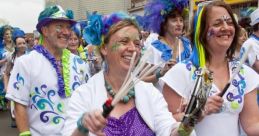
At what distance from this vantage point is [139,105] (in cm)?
229

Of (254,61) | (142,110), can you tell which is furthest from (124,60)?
(254,61)

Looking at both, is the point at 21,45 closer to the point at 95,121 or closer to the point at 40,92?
the point at 40,92

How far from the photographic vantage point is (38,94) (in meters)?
3.46

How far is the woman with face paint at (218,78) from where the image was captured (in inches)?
106

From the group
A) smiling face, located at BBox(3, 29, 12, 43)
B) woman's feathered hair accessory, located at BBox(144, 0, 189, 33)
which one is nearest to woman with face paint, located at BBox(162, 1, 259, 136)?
woman's feathered hair accessory, located at BBox(144, 0, 189, 33)

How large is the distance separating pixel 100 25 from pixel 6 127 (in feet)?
22.2

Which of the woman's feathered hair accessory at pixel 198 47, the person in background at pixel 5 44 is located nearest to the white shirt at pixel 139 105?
the woman's feathered hair accessory at pixel 198 47

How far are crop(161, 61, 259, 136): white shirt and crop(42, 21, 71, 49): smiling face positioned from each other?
3.94 feet

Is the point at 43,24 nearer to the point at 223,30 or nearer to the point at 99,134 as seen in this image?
the point at 223,30

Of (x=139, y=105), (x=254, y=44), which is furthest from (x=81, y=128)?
(x=254, y=44)

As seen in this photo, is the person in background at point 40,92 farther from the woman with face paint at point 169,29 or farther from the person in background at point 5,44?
the person in background at point 5,44

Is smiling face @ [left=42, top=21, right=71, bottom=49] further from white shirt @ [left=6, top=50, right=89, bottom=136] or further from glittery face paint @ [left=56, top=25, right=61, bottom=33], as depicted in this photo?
white shirt @ [left=6, top=50, right=89, bottom=136]

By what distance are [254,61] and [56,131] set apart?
2483 mm

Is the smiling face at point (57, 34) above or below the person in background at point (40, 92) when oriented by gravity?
above
